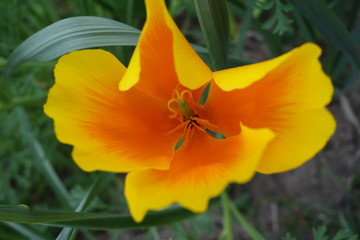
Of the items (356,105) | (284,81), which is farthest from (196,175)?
(356,105)

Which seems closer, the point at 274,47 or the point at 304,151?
the point at 304,151

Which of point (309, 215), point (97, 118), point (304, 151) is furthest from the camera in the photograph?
point (309, 215)

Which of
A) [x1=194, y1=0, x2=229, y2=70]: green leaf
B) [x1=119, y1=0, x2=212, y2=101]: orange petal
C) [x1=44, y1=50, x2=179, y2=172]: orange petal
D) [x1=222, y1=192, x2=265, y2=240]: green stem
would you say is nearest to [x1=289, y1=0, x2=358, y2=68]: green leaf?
[x1=194, y1=0, x2=229, y2=70]: green leaf

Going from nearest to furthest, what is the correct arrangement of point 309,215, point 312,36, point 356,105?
point 312,36, point 309,215, point 356,105

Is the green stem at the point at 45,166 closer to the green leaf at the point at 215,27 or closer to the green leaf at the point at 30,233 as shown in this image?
the green leaf at the point at 30,233

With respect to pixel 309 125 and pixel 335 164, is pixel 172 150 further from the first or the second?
pixel 335 164

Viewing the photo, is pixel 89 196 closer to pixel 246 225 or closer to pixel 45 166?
pixel 45 166

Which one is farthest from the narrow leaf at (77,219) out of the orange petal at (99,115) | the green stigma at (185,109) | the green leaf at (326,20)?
the green leaf at (326,20)

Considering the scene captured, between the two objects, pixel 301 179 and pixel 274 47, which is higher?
pixel 274 47
